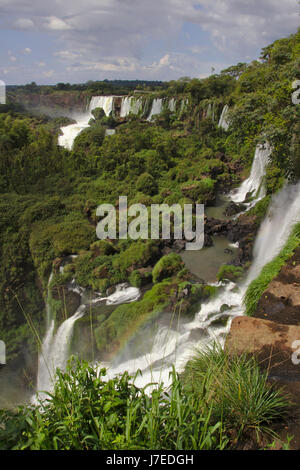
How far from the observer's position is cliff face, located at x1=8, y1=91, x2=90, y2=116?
3966cm

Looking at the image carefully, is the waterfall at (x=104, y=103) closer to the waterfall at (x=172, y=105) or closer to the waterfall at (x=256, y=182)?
the waterfall at (x=172, y=105)

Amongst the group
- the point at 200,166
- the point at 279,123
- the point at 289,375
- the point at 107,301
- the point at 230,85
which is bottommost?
the point at 107,301

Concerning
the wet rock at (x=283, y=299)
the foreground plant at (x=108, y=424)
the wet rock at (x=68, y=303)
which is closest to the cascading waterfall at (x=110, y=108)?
the wet rock at (x=68, y=303)

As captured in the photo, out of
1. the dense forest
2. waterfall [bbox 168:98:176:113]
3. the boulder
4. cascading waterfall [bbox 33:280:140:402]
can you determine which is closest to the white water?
the dense forest

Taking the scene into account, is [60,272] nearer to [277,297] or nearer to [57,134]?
[277,297]

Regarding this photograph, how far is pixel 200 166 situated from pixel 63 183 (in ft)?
29.1

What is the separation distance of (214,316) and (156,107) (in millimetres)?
28262

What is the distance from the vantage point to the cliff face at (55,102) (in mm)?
39656

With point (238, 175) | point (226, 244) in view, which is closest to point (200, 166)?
point (238, 175)

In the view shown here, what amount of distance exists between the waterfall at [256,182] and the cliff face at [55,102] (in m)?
28.4

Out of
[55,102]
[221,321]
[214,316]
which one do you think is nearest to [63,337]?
[214,316]

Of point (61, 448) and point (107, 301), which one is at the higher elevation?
point (61, 448)

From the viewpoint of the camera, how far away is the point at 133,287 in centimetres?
1072

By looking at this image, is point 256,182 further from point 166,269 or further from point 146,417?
point 146,417
